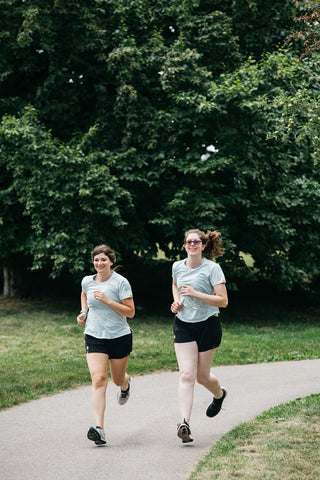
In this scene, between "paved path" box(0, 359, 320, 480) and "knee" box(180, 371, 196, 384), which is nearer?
"paved path" box(0, 359, 320, 480)

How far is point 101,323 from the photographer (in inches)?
221

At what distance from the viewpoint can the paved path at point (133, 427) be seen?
15.7 ft

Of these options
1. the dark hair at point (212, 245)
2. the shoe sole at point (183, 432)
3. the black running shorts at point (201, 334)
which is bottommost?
the shoe sole at point (183, 432)

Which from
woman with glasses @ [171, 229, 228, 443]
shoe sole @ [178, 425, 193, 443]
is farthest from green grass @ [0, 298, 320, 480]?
woman with glasses @ [171, 229, 228, 443]

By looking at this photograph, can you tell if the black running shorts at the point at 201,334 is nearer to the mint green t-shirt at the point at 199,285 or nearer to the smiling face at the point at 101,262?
the mint green t-shirt at the point at 199,285

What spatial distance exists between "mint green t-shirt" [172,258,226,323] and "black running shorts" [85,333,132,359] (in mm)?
590

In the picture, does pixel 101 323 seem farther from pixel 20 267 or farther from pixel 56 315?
pixel 20 267

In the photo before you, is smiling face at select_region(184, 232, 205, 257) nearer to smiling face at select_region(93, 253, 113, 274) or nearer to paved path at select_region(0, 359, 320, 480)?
smiling face at select_region(93, 253, 113, 274)

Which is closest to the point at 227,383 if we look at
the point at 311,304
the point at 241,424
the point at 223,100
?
the point at 241,424

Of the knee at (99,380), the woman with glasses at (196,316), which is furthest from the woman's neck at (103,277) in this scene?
the knee at (99,380)

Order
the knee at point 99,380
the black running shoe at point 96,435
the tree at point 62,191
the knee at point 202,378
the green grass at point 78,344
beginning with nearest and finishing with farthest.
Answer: the black running shoe at point 96,435, the knee at point 99,380, the knee at point 202,378, the green grass at point 78,344, the tree at point 62,191

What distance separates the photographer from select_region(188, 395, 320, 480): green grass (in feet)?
14.9

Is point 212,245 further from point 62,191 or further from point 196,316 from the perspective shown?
point 62,191

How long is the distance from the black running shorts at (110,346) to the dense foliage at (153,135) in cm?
701
